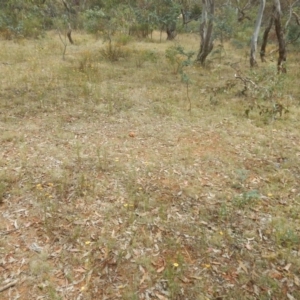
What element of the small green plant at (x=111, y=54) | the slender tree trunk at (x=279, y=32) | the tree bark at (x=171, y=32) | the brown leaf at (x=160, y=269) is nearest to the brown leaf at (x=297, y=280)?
the brown leaf at (x=160, y=269)

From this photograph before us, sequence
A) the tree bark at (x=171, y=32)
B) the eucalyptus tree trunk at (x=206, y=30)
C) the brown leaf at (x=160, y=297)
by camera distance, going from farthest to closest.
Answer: the tree bark at (x=171, y=32) < the eucalyptus tree trunk at (x=206, y=30) < the brown leaf at (x=160, y=297)

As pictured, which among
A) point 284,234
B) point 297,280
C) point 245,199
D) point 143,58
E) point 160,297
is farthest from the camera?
point 143,58

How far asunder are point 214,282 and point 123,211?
56.8 inches

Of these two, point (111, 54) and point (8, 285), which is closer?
point (8, 285)

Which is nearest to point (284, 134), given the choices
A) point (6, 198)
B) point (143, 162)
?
point (143, 162)

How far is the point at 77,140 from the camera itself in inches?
223

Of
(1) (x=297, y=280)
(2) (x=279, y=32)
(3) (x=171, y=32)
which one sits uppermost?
(2) (x=279, y=32)

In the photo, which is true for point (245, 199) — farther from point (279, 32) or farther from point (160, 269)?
point (279, 32)

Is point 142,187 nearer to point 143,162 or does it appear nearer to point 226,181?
point 143,162

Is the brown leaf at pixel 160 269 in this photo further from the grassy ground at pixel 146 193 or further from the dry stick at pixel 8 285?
the dry stick at pixel 8 285

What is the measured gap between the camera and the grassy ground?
9.96ft

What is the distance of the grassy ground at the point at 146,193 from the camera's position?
3.04 m

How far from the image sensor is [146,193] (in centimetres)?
428

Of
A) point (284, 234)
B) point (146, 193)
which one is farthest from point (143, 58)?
point (284, 234)
